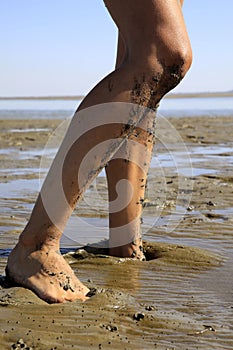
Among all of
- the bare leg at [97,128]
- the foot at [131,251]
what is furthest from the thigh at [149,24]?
the foot at [131,251]

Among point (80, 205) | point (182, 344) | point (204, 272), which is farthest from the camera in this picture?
point (80, 205)

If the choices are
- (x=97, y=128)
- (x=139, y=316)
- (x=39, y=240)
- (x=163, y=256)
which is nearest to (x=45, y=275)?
(x=39, y=240)

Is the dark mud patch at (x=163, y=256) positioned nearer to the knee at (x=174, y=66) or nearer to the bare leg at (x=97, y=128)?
the bare leg at (x=97, y=128)

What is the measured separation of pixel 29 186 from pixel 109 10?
2956mm

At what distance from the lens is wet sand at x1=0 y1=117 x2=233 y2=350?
180 centimetres

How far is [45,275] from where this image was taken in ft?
7.10

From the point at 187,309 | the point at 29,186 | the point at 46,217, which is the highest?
the point at 46,217

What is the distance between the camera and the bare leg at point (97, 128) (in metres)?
2.11

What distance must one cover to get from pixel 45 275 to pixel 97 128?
535mm

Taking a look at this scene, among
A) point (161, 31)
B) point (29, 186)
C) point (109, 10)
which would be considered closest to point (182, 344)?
point (161, 31)

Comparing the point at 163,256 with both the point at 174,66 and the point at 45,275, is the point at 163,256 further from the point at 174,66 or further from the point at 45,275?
the point at 174,66

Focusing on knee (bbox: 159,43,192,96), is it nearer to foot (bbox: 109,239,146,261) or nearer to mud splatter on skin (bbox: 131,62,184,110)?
mud splatter on skin (bbox: 131,62,184,110)

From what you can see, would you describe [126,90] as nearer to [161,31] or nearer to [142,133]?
[161,31]

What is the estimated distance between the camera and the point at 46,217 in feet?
6.98
